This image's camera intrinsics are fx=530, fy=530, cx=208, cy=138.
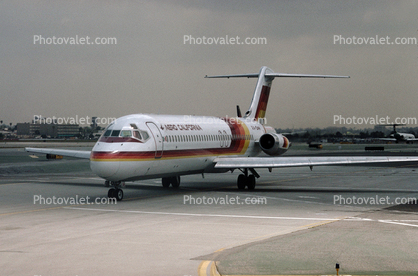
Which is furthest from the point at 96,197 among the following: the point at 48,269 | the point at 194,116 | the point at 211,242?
the point at 48,269

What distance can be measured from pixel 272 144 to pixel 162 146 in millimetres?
9819

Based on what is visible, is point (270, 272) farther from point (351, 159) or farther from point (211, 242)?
point (351, 159)

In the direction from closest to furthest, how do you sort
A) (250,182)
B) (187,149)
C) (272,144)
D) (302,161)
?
(187,149)
(302,161)
(250,182)
(272,144)

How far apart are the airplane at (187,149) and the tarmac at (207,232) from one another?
4.00 feet

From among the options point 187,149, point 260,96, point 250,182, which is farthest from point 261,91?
point 187,149

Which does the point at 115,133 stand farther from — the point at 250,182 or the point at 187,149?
the point at 250,182

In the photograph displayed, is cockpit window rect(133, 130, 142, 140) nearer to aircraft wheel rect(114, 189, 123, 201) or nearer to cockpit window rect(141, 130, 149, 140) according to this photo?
cockpit window rect(141, 130, 149, 140)

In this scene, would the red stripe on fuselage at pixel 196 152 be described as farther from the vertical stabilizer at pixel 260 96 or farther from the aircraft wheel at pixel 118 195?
the vertical stabilizer at pixel 260 96

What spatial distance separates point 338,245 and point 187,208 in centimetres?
857

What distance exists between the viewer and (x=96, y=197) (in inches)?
914

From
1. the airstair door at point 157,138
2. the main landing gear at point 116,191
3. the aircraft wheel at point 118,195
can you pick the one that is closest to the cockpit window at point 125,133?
the airstair door at point 157,138

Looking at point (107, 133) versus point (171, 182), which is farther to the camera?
point (171, 182)

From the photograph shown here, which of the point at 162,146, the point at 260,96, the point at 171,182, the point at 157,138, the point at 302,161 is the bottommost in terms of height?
the point at 171,182

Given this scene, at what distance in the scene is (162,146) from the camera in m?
23.2
